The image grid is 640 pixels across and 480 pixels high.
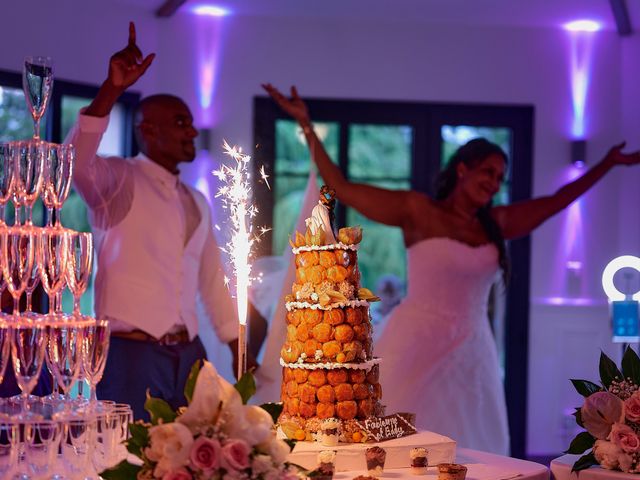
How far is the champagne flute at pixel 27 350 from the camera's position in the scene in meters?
2.80

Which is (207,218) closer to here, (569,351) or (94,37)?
(94,37)

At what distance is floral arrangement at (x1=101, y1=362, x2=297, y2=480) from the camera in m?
2.30

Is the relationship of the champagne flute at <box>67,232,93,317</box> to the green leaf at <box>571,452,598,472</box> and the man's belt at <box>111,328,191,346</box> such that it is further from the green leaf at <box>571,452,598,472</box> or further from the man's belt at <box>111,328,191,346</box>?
the man's belt at <box>111,328,191,346</box>

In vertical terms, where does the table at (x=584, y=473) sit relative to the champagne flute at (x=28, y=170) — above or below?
below

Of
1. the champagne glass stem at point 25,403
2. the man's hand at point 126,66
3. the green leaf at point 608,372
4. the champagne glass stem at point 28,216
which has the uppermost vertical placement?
the man's hand at point 126,66

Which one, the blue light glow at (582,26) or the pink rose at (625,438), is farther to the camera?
the blue light glow at (582,26)

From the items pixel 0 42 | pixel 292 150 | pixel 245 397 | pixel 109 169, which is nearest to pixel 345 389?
pixel 245 397

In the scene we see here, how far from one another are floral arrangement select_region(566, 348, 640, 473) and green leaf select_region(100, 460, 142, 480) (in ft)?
4.84

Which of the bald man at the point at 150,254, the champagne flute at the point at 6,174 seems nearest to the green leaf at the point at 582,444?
the champagne flute at the point at 6,174

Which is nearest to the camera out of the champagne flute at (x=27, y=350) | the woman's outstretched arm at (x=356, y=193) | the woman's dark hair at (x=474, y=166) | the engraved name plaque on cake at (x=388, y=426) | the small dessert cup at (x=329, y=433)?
the champagne flute at (x=27, y=350)

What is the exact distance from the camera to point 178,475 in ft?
7.54

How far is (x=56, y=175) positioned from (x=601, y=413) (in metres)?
1.76

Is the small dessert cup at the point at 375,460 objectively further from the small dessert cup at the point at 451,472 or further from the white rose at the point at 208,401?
the white rose at the point at 208,401

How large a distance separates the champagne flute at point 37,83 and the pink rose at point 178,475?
1.36 m
